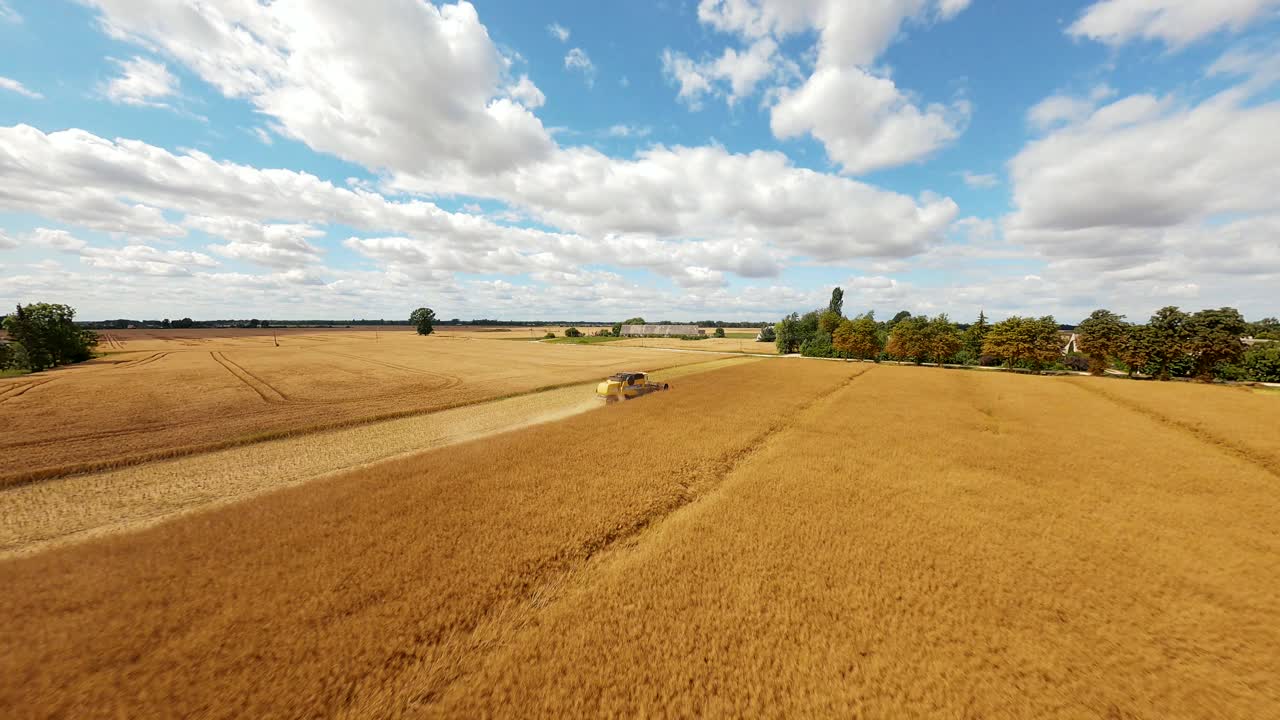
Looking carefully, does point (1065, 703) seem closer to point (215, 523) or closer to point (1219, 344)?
point (215, 523)

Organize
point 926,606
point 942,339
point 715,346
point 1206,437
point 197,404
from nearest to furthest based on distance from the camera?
point 926,606 < point 1206,437 < point 197,404 < point 942,339 < point 715,346

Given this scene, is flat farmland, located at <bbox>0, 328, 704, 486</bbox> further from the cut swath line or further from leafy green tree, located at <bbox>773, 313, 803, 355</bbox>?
leafy green tree, located at <bbox>773, 313, 803, 355</bbox>

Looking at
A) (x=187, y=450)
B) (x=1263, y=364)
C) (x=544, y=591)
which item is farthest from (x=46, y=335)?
(x=1263, y=364)


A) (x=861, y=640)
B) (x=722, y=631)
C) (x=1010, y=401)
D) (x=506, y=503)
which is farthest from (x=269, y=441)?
(x=1010, y=401)

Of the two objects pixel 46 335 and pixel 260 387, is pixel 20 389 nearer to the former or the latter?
pixel 260 387

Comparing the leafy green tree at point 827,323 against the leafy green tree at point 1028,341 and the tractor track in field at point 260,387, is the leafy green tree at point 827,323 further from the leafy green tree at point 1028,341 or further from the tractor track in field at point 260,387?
the tractor track in field at point 260,387

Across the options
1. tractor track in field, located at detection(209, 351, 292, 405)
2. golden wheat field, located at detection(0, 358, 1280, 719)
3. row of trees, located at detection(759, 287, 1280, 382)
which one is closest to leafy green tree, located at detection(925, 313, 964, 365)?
row of trees, located at detection(759, 287, 1280, 382)
